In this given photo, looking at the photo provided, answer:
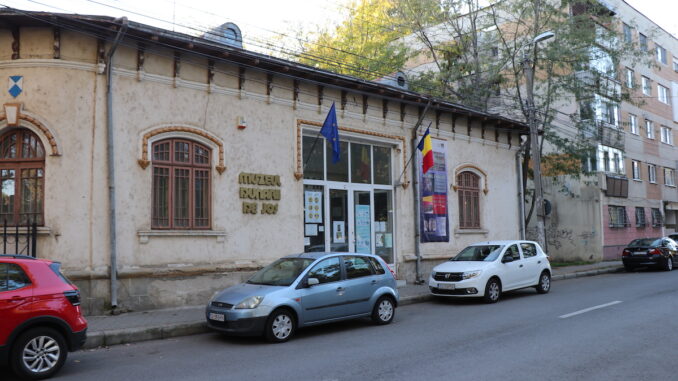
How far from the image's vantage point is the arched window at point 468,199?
19.0 metres

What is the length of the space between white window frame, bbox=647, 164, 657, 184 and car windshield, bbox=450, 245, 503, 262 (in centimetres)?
2605

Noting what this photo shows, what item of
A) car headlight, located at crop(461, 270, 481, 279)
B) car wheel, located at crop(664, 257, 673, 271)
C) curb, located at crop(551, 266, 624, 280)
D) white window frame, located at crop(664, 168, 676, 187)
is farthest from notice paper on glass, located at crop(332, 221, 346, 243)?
white window frame, located at crop(664, 168, 676, 187)

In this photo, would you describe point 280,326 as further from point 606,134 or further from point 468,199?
point 606,134

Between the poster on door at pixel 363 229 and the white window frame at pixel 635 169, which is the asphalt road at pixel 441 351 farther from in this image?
the white window frame at pixel 635 169

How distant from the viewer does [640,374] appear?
6.23m

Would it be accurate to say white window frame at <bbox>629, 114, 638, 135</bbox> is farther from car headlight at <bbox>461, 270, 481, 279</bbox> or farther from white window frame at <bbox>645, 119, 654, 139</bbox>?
car headlight at <bbox>461, 270, 481, 279</bbox>

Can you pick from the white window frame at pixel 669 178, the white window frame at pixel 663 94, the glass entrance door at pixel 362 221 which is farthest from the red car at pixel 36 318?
the white window frame at pixel 663 94

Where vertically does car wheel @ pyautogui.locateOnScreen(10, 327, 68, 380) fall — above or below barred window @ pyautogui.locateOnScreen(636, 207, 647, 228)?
below

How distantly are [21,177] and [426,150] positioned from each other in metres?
10.5

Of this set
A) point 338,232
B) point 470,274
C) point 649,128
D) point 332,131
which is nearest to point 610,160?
point 649,128

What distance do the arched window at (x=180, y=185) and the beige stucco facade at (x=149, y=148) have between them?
0.20 m

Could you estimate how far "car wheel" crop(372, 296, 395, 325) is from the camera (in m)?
10.4

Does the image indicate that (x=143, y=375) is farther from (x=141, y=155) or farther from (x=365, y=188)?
(x=365, y=188)

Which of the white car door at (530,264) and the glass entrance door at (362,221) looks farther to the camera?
the glass entrance door at (362,221)
